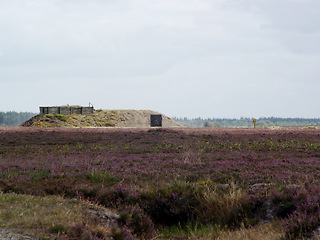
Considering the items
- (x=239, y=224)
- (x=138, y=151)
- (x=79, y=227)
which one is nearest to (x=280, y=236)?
(x=239, y=224)

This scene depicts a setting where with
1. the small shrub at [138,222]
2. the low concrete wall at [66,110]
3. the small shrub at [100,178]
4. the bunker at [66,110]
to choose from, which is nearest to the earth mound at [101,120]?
the low concrete wall at [66,110]

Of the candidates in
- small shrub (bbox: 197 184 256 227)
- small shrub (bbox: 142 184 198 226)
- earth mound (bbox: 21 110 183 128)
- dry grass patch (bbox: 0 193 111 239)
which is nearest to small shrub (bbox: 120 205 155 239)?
small shrub (bbox: 142 184 198 226)

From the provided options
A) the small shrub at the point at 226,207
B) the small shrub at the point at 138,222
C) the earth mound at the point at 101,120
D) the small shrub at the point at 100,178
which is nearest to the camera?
the small shrub at the point at 138,222

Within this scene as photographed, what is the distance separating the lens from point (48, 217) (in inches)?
288

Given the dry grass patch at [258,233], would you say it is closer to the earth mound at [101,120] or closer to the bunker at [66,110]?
the earth mound at [101,120]

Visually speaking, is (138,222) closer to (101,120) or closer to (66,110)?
(101,120)

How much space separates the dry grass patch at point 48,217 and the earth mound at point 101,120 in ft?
160

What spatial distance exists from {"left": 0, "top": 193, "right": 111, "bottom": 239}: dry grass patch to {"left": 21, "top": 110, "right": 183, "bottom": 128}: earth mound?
4881cm

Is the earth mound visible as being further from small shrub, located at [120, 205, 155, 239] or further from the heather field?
small shrub, located at [120, 205, 155, 239]

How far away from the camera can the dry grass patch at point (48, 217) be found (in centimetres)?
680

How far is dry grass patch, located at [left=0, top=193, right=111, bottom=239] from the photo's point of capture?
6805 millimetres

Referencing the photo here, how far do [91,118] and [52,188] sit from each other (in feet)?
187

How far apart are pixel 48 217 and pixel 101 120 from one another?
6035cm

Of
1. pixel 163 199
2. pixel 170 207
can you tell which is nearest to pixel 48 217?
pixel 163 199
